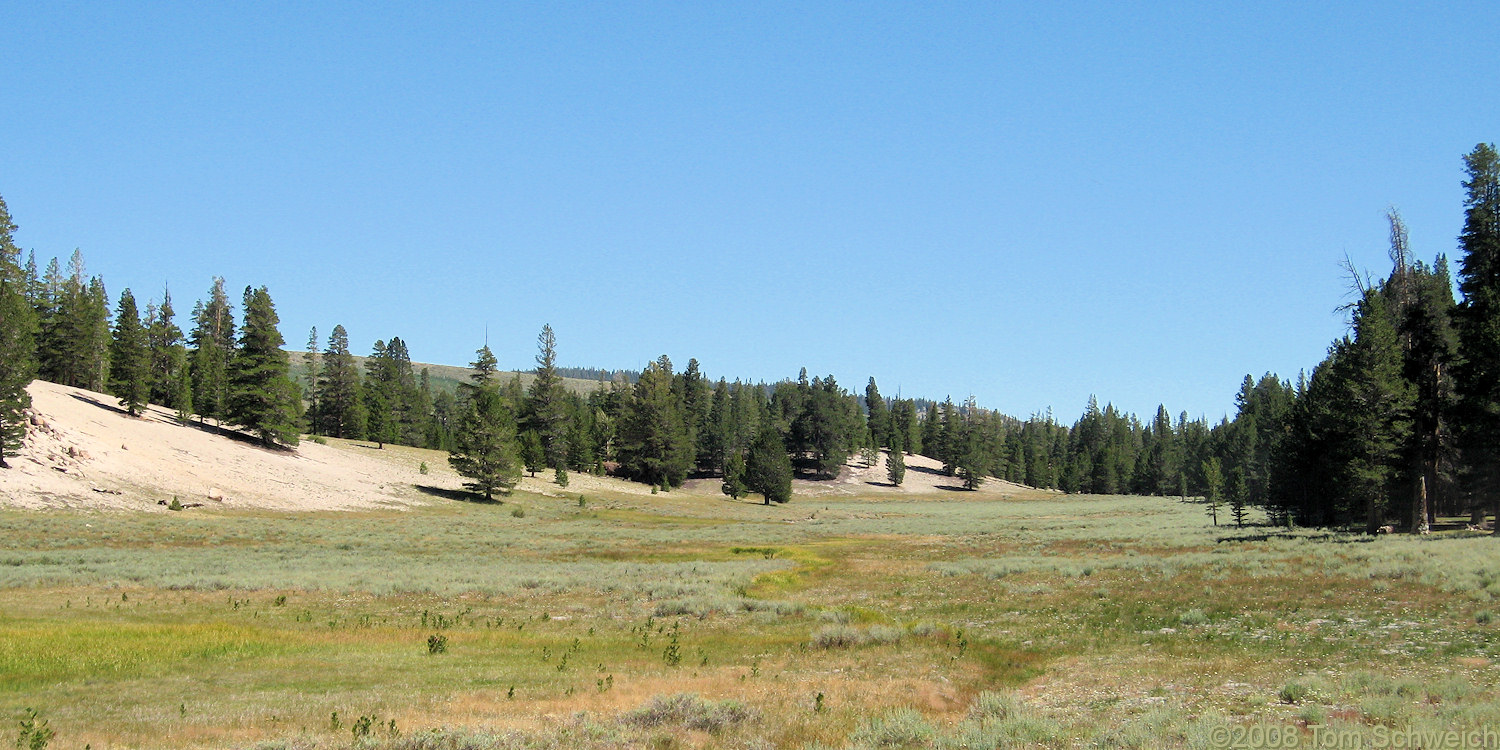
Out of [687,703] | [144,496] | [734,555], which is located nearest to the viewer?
[687,703]

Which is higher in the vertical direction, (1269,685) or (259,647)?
(1269,685)

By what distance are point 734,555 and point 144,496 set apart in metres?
41.9

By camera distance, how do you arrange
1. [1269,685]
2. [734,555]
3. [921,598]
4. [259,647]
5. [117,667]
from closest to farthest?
1. [1269,685]
2. [117,667]
3. [259,647]
4. [921,598]
5. [734,555]

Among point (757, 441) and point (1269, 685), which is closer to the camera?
point (1269, 685)

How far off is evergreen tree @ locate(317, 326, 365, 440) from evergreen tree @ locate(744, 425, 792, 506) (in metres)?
57.1

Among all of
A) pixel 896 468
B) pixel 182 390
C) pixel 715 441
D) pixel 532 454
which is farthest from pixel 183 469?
pixel 896 468

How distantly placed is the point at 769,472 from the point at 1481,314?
80417 millimetres

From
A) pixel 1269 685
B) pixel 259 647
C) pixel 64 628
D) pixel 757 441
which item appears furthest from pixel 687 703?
pixel 757 441

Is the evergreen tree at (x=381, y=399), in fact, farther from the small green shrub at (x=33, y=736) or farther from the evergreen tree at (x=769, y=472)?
the small green shrub at (x=33, y=736)

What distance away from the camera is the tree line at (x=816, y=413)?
43.5m

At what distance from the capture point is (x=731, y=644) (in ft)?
74.6

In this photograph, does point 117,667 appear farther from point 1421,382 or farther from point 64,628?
point 1421,382

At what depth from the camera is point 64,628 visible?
67.3 ft

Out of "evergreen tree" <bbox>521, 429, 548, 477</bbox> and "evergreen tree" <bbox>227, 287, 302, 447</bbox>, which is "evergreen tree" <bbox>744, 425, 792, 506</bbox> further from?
"evergreen tree" <bbox>227, 287, 302, 447</bbox>
